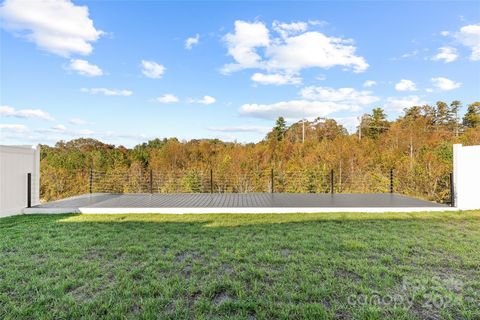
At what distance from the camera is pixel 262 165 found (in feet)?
38.6

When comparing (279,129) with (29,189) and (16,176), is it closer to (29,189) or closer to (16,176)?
(29,189)

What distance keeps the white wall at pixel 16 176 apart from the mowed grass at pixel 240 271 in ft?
4.18

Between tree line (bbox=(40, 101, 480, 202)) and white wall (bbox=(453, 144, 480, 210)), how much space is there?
7.58ft

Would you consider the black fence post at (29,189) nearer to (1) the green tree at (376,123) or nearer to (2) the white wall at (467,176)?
(2) the white wall at (467,176)

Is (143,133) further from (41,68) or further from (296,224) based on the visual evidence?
(296,224)

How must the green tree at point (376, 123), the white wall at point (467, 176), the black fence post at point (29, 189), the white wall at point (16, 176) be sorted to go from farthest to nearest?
1. the green tree at point (376, 123)
2. the white wall at point (467, 176)
3. the black fence post at point (29, 189)
4. the white wall at point (16, 176)

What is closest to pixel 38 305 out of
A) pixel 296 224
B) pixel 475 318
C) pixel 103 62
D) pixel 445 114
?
pixel 475 318

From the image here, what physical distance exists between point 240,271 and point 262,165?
9043 millimetres

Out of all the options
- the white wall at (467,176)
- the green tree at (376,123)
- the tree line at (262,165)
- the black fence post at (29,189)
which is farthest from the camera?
the green tree at (376,123)

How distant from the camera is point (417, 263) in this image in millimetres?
3043

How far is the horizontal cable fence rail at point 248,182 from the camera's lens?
9609mm

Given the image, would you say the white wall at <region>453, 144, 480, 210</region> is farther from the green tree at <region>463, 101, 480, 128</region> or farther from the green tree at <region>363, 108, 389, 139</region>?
the green tree at <region>463, 101, 480, 128</region>

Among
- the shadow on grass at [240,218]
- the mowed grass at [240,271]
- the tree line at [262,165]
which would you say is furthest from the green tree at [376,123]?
the mowed grass at [240,271]

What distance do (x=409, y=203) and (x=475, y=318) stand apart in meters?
5.50
